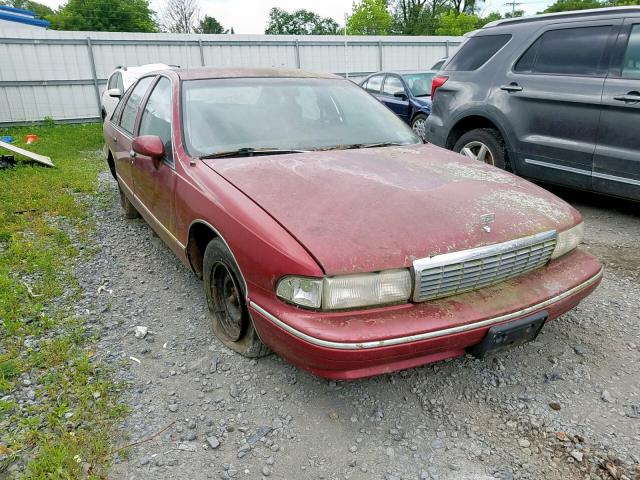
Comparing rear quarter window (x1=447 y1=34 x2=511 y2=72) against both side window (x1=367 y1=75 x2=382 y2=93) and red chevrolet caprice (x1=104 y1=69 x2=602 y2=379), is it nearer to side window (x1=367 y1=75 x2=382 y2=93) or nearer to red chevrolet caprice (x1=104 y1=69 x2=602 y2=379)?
red chevrolet caprice (x1=104 y1=69 x2=602 y2=379)

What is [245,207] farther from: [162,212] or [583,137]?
[583,137]

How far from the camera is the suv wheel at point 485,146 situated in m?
5.02

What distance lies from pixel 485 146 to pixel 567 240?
2853mm

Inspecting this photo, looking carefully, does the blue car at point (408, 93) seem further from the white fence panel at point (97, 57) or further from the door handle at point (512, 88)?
the white fence panel at point (97, 57)

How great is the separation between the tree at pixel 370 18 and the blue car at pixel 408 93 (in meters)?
31.9

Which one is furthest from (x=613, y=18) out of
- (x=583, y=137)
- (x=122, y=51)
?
(x=122, y=51)

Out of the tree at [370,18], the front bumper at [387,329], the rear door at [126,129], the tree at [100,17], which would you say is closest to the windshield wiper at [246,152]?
the front bumper at [387,329]

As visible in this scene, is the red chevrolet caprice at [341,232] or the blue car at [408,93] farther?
the blue car at [408,93]

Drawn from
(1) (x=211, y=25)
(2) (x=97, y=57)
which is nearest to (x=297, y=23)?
(1) (x=211, y=25)

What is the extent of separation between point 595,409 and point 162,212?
275cm

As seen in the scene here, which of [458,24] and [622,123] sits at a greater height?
[458,24]

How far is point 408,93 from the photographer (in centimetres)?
944

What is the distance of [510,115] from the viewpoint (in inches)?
192

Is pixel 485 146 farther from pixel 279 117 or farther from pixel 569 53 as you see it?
pixel 279 117
